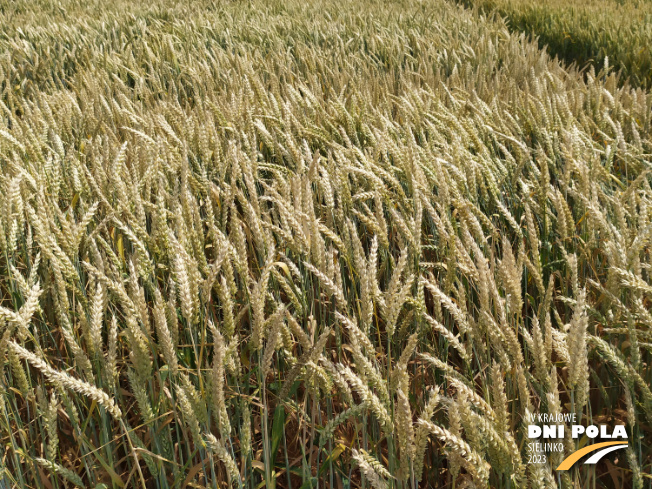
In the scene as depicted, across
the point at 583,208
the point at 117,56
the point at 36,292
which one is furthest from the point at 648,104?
the point at 117,56

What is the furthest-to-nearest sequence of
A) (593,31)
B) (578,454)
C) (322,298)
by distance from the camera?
(593,31)
(322,298)
(578,454)

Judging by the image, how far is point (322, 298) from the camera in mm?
1390

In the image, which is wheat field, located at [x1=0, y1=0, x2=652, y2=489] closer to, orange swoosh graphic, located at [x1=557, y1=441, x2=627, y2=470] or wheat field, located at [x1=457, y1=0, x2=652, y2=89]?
orange swoosh graphic, located at [x1=557, y1=441, x2=627, y2=470]

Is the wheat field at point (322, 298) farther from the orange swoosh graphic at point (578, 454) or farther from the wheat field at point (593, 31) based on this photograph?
the wheat field at point (593, 31)

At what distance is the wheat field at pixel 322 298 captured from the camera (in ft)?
2.88

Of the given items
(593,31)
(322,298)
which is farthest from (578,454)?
(593,31)

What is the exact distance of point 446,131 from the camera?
199 cm

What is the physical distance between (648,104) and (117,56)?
319 cm

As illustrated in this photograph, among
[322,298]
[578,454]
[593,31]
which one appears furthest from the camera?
[593,31]

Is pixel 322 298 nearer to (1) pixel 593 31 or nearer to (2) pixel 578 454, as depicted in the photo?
(2) pixel 578 454

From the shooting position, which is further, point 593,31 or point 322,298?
point 593,31

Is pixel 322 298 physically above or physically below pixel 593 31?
below

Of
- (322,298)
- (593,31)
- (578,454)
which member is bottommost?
(578,454)

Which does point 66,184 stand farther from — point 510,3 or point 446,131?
point 510,3
